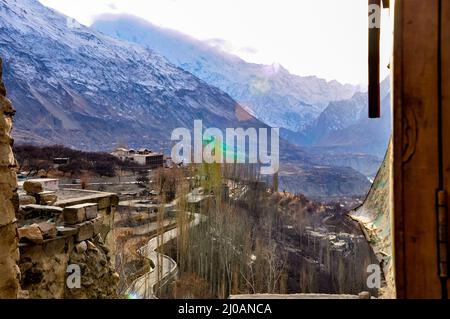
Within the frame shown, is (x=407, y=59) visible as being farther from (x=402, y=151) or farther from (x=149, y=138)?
(x=149, y=138)

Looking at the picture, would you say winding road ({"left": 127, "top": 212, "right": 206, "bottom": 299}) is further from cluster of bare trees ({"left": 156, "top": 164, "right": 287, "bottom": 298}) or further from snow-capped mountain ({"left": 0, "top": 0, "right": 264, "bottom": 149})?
snow-capped mountain ({"left": 0, "top": 0, "right": 264, "bottom": 149})

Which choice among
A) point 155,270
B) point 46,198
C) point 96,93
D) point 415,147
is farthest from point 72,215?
point 96,93

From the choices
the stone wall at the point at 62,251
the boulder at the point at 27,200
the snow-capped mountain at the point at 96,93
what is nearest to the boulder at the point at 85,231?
the stone wall at the point at 62,251

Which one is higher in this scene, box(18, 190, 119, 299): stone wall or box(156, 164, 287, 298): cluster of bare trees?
box(18, 190, 119, 299): stone wall

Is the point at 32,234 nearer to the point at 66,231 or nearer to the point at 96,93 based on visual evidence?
the point at 66,231

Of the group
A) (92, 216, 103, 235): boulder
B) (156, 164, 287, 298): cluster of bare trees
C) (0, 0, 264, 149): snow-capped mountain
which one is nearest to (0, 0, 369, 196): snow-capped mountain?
(0, 0, 264, 149): snow-capped mountain

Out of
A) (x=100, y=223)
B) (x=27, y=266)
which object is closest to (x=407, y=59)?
(x=27, y=266)

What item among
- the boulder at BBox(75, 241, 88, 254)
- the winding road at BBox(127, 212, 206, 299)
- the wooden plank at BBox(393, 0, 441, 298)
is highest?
the wooden plank at BBox(393, 0, 441, 298)
